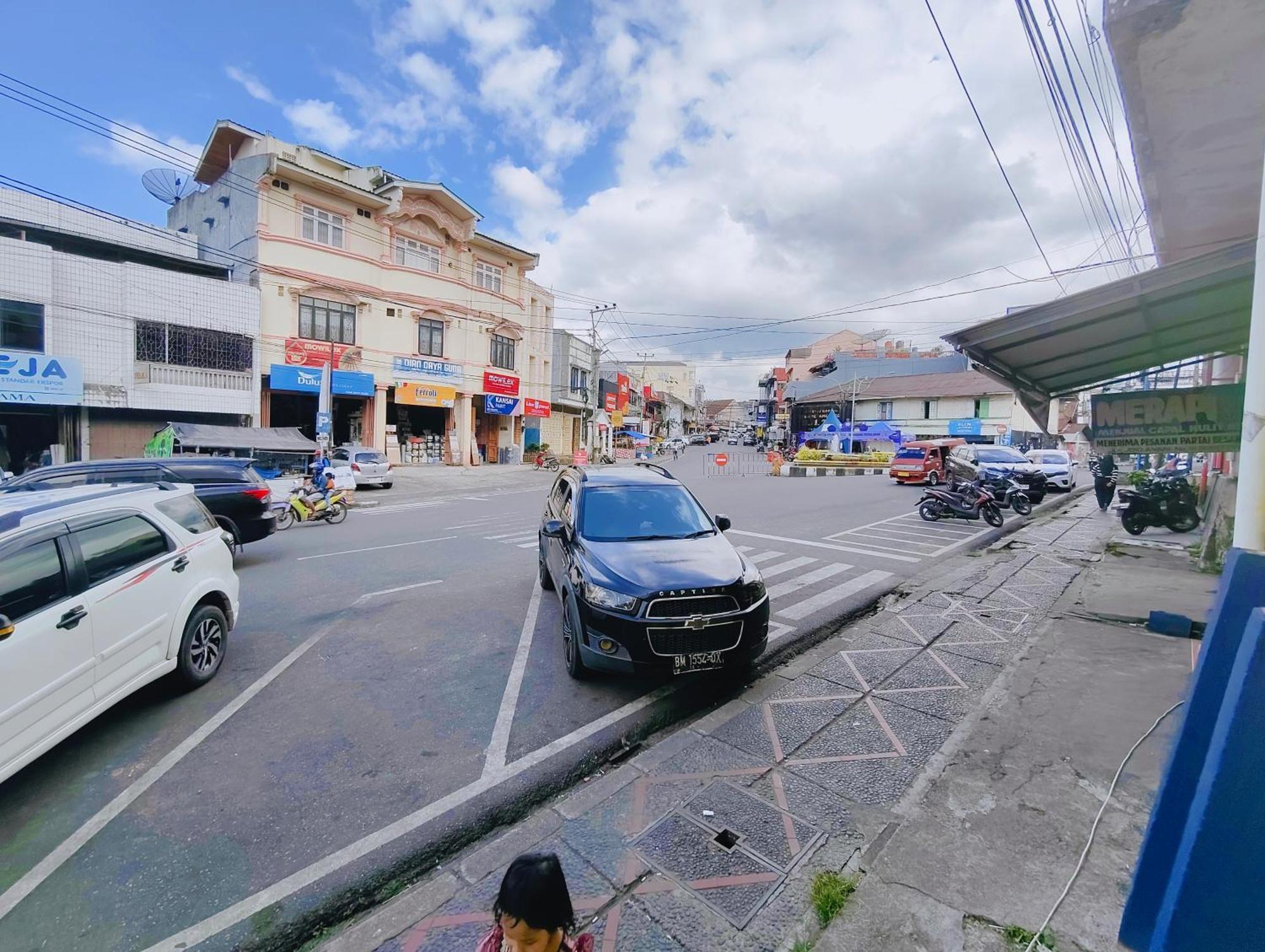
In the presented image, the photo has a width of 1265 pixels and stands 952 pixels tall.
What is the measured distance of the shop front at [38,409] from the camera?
16297 millimetres

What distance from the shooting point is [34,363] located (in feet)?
54.4

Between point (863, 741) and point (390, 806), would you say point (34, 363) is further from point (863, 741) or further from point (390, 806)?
point (863, 741)

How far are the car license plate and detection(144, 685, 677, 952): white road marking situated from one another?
1.80 ft

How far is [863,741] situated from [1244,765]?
101 inches

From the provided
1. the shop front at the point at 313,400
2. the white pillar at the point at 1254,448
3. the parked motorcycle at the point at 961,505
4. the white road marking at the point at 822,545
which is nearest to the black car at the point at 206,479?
the white road marking at the point at 822,545

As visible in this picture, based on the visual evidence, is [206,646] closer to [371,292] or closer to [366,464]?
[366,464]

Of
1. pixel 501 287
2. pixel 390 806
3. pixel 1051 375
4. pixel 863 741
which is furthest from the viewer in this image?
pixel 501 287

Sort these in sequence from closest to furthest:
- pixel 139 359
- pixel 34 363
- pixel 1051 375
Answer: pixel 1051 375 < pixel 34 363 < pixel 139 359

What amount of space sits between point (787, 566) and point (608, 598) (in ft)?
17.9

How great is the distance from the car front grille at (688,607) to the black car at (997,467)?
14469 mm

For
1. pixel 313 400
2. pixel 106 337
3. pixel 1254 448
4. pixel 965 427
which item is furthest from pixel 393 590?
pixel 965 427

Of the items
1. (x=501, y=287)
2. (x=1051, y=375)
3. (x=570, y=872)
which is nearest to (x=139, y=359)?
(x=501, y=287)

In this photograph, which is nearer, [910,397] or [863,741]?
[863,741]

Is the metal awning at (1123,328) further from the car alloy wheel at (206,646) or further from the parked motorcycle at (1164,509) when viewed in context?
the car alloy wheel at (206,646)
